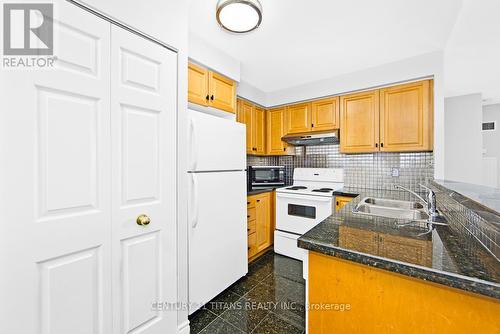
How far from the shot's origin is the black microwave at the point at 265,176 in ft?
10.0

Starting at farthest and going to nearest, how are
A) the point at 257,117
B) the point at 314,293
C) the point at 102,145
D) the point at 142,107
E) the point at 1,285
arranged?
1. the point at 257,117
2. the point at 142,107
3. the point at 102,145
4. the point at 314,293
5. the point at 1,285

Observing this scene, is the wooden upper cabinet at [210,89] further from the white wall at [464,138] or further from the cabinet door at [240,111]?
the white wall at [464,138]

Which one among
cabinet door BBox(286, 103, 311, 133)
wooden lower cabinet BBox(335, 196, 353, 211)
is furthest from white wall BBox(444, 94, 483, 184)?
cabinet door BBox(286, 103, 311, 133)

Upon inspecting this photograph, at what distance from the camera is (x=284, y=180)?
3584 millimetres

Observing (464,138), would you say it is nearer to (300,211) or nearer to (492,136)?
(492,136)

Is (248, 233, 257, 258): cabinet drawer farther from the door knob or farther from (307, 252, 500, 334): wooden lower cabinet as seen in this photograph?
(307, 252, 500, 334): wooden lower cabinet

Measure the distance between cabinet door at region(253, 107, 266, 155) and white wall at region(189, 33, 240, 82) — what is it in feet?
3.16

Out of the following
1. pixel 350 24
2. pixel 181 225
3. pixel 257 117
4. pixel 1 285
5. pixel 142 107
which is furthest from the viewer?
pixel 257 117

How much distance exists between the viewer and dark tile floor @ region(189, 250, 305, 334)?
165 cm

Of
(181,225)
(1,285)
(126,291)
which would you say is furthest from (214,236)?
(1,285)

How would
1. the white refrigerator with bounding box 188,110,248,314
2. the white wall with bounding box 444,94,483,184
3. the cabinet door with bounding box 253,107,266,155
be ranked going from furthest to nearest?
the white wall with bounding box 444,94,483,184
the cabinet door with bounding box 253,107,266,155
the white refrigerator with bounding box 188,110,248,314

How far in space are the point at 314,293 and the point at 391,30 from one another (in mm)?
2253

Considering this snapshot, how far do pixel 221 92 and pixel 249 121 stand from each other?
0.95 metres

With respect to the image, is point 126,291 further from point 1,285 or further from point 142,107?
point 142,107
